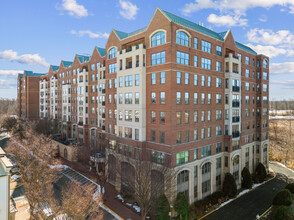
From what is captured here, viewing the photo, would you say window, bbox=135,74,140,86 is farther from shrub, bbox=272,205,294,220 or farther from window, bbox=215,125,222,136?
shrub, bbox=272,205,294,220

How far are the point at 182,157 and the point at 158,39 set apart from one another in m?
17.5

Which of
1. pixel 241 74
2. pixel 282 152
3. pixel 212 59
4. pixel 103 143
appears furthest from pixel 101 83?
pixel 282 152

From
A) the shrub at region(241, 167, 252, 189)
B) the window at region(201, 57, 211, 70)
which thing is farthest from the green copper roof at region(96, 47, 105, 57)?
the shrub at region(241, 167, 252, 189)

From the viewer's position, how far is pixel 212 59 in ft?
107

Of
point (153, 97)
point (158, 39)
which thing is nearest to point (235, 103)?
point (153, 97)

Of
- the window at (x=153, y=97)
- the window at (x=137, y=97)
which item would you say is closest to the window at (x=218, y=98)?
the window at (x=153, y=97)

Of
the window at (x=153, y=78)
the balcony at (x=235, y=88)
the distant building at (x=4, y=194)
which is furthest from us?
the balcony at (x=235, y=88)

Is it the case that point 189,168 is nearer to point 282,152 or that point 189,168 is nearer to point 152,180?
point 152,180

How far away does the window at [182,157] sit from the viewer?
27570 millimetres

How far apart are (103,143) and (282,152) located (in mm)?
58841

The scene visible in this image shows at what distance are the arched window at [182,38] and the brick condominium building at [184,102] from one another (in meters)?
0.14

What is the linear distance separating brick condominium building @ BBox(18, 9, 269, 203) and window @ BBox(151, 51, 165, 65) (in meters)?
0.14

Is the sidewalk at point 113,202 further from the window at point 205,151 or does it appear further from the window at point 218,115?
the window at point 218,115

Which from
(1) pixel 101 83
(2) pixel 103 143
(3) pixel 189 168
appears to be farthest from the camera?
(1) pixel 101 83
